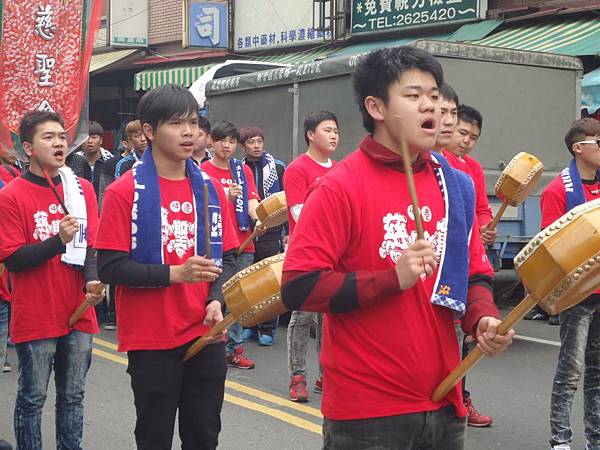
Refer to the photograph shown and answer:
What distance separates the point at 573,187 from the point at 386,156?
3.00m

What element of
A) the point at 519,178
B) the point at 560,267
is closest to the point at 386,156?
the point at 560,267

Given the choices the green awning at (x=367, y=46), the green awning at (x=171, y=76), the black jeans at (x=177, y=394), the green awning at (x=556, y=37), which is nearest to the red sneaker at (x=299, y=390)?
the black jeans at (x=177, y=394)

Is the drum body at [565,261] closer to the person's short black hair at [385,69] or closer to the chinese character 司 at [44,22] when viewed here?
the person's short black hair at [385,69]

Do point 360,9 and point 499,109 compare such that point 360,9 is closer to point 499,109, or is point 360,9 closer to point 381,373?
point 499,109

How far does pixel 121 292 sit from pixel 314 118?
10.9 feet

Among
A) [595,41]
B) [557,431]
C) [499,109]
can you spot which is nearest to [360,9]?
[595,41]

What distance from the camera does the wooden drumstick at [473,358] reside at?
2895 mm

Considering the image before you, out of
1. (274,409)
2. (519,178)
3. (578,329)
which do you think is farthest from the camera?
(274,409)

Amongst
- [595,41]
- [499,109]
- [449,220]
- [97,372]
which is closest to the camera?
[449,220]

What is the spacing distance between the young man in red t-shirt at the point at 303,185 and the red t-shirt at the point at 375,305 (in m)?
3.94

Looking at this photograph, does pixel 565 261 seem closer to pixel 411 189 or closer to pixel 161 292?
pixel 411 189

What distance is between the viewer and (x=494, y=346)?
296cm

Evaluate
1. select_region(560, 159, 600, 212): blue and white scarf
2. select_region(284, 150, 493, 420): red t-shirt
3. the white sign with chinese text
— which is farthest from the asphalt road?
the white sign with chinese text

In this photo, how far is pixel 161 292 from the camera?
13.9 feet
